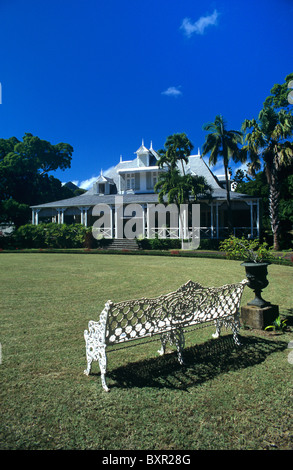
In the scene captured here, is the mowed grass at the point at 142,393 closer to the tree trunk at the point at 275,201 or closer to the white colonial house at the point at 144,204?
the tree trunk at the point at 275,201

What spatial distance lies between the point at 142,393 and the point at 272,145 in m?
22.4

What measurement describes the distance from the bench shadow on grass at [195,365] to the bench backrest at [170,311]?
510 millimetres

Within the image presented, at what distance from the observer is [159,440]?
2773mm

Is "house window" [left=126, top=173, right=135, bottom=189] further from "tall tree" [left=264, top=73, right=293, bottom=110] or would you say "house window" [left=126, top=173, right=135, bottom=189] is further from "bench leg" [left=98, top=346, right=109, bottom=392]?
"bench leg" [left=98, top=346, right=109, bottom=392]

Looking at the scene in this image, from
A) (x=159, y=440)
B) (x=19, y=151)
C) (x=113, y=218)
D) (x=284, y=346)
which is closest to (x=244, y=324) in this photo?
(x=284, y=346)

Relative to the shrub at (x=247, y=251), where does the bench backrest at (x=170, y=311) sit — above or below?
below

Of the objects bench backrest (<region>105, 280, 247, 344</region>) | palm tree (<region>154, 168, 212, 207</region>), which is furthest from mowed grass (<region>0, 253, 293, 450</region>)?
palm tree (<region>154, 168, 212, 207</region>)

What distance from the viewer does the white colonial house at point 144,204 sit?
2623cm

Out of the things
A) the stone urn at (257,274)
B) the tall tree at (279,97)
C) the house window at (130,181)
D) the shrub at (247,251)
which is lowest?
the stone urn at (257,274)

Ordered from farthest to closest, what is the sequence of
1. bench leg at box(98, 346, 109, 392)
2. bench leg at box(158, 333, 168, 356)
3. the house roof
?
the house roof, bench leg at box(158, 333, 168, 356), bench leg at box(98, 346, 109, 392)

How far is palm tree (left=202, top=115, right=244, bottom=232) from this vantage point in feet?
79.7

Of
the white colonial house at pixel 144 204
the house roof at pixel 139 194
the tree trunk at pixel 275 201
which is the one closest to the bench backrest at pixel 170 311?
the tree trunk at pixel 275 201

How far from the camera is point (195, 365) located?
14.4 feet

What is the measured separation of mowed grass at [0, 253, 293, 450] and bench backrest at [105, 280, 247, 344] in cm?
55
